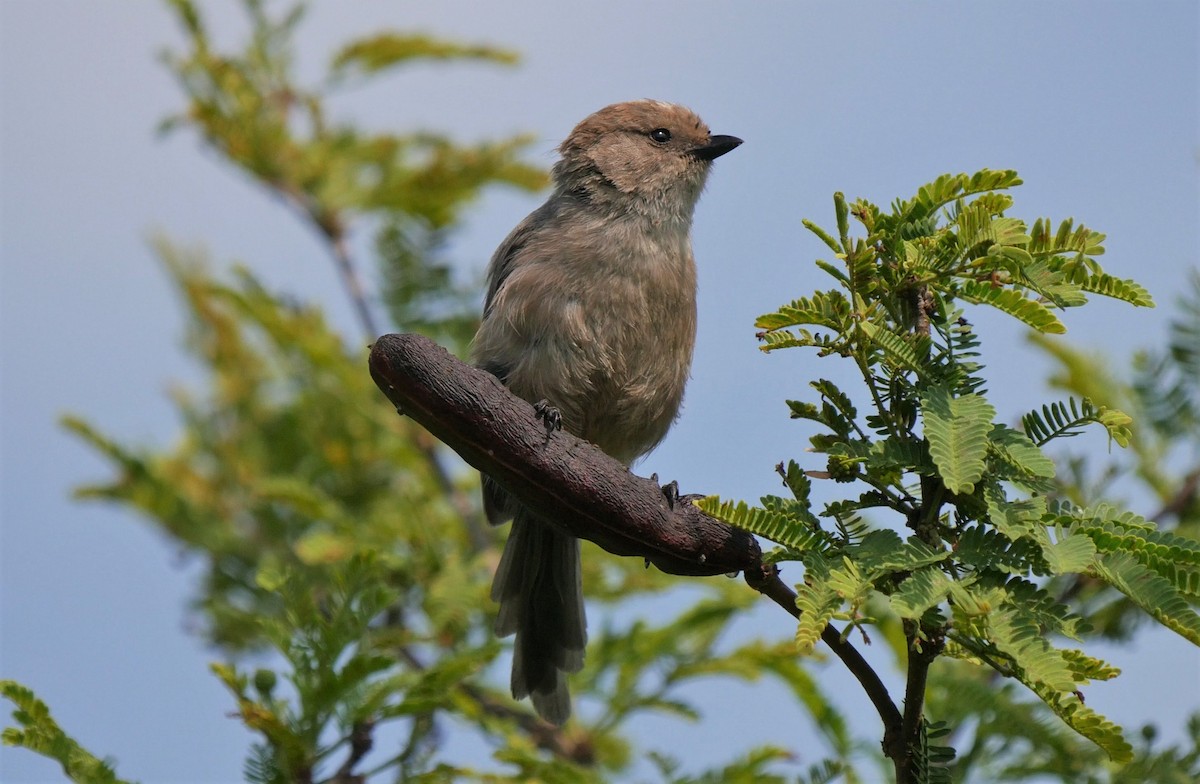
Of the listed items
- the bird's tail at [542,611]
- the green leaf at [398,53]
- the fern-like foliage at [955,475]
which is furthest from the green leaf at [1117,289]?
the green leaf at [398,53]

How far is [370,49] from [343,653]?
4.29 m

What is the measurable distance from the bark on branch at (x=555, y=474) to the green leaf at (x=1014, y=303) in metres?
0.70

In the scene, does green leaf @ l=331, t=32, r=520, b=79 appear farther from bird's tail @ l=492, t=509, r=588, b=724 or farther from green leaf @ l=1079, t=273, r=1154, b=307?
green leaf @ l=1079, t=273, r=1154, b=307

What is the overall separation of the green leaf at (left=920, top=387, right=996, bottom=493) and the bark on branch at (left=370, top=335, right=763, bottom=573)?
49cm

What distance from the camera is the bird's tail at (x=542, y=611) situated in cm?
494

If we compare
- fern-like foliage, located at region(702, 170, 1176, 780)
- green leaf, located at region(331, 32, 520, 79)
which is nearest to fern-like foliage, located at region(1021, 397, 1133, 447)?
fern-like foliage, located at region(702, 170, 1176, 780)

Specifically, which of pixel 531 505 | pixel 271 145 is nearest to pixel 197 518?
pixel 271 145

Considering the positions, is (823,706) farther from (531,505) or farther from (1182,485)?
(531,505)

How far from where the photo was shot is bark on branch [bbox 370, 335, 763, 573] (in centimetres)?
277

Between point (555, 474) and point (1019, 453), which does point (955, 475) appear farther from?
point (555, 474)

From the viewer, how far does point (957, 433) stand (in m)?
2.51

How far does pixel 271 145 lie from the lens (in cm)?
705

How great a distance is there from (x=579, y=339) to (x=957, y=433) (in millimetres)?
2472

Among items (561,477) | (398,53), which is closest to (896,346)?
(561,477)
